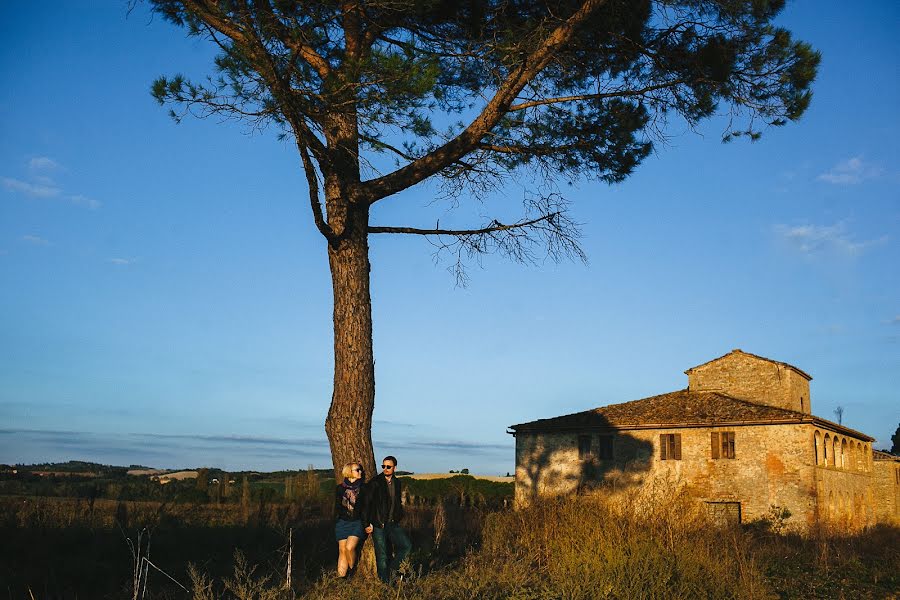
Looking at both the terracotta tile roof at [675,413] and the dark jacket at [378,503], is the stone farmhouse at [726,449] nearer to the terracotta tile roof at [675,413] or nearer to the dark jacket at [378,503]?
the terracotta tile roof at [675,413]

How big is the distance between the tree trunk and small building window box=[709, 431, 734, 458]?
2072 centimetres

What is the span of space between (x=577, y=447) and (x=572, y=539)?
814 inches

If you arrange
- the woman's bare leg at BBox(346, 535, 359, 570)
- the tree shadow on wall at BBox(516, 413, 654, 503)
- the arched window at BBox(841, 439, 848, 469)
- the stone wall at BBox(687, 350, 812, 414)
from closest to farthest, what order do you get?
the woman's bare leg at BBox(346, 535, 359, 570) < the tree shadow on wall at BBox(516, 413, 654, 503) < the arched window at BBox(841, 439, 848, 469) < the stone wall at BBox(687, 350, 812, 414)

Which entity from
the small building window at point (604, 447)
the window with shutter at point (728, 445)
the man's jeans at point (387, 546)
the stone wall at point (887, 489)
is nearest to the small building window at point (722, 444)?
the window with shutter at point (728, 445)

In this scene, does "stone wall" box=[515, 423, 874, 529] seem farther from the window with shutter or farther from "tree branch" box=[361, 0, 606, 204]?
"tree branch" box=[361, 0, 606, 204]

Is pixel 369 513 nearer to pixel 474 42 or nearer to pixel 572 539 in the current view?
pixel 572 539

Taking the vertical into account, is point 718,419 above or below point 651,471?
above

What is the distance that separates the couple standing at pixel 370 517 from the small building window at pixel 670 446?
20753 mm

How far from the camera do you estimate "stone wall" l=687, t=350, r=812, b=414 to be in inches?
1218

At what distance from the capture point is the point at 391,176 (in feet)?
32.3

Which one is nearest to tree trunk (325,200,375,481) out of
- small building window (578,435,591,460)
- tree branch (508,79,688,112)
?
tree branch (508,79,688,112)

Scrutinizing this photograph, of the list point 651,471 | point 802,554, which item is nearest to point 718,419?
point 651,471

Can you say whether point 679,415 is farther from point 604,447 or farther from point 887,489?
point 887,489

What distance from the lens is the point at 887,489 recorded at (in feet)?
120
